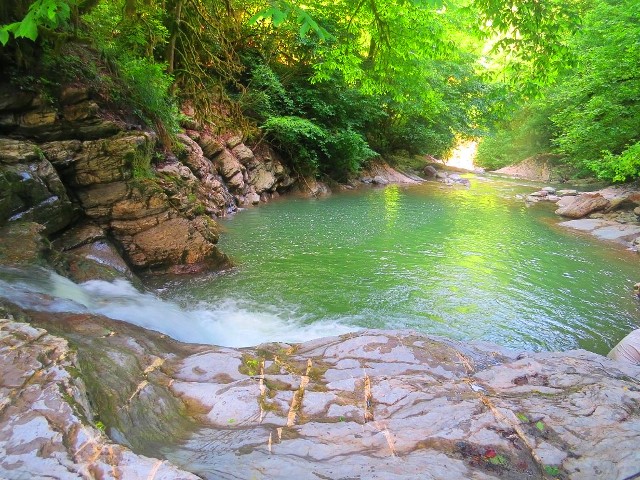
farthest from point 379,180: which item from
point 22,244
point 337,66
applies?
point 22,244

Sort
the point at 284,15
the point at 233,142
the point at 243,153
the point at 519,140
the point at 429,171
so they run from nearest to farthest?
the point at 284,15
the point at 233,142
the point at 243,153
the point at 429,171
the point at 519,140

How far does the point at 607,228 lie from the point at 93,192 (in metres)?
14.5

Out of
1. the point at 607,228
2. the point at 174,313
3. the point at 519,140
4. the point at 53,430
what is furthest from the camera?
the point at 519,140

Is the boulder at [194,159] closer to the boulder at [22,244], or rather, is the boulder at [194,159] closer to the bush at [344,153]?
the bush at [344,153]

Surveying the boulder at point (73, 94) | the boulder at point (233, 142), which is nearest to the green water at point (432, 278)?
the boulder at point (233, 142)

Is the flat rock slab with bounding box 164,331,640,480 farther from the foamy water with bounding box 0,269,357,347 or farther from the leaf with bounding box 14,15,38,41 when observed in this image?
the leaf with bounding box 14,15,38,41

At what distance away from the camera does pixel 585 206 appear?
51.2 ft

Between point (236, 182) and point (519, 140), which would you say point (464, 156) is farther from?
point (236, 182)

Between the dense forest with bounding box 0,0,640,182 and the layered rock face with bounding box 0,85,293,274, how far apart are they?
0.64 metres

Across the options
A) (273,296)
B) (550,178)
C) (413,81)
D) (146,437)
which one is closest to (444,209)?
(413,81)

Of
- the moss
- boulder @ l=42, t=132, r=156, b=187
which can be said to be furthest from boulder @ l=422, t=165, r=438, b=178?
the moss

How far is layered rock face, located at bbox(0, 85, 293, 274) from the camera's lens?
6.16 m

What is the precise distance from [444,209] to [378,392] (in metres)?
14.2

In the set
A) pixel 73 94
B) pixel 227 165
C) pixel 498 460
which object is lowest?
pixel 498 460
